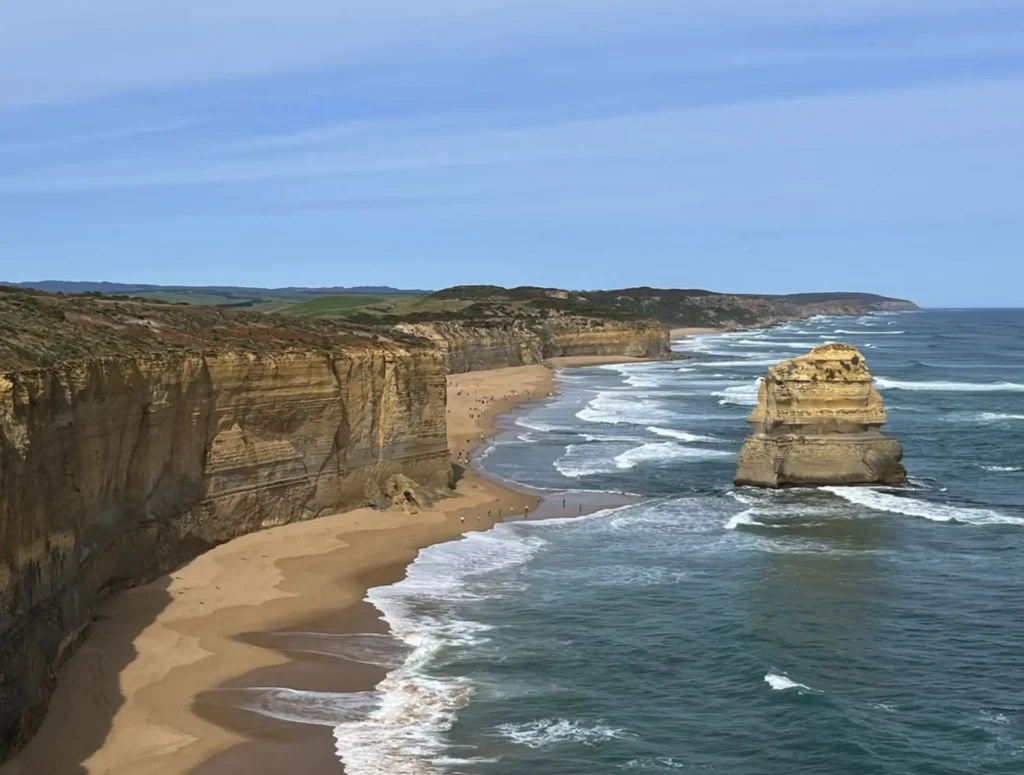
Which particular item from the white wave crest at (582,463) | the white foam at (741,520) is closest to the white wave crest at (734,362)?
the white wave crest at (582,463)

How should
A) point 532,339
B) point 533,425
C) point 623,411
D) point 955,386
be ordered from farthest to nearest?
point 532,339, point 955,386, point 623,411, point 533,425

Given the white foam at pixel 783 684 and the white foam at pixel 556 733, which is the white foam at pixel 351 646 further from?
the white foam at pixel 783 684

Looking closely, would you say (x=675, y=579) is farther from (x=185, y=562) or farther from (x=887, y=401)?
(x=887, y=401)

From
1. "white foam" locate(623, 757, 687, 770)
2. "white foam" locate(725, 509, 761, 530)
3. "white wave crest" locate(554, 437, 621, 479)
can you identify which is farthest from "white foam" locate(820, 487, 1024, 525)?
"white foam" locate(623, 757, 687, 770)

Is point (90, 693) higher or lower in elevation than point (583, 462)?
lower

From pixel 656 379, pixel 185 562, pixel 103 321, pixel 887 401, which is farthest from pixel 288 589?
pixel 656 379

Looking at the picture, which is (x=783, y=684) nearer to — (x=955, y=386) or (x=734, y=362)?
(x=955, y=386)

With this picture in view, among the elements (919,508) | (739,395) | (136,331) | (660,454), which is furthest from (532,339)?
(136,331)

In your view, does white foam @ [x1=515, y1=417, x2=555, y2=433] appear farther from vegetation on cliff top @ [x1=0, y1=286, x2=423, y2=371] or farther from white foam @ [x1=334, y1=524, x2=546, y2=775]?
white foam @ [x1=334, y1=524, x2=546, y2=775]
